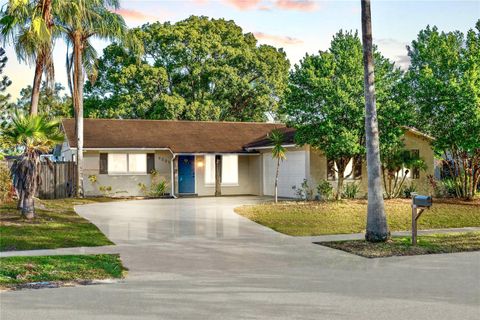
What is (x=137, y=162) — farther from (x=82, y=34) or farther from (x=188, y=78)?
(x=188, y=78)

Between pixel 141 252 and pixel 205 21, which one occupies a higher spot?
pixel 205 21

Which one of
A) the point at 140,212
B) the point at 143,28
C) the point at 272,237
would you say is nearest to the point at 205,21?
the point at 143,28

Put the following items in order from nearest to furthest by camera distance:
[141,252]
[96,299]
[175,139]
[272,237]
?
[96,299], [141,252], [272,237], [175,139]

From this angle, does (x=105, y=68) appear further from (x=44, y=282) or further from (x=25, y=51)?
(x=44, y=282)

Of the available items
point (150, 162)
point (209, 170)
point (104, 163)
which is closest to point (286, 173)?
point (209, 170)

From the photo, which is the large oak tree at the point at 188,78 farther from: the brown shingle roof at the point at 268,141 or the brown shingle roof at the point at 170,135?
the brown shingle roof at the point at 268,141

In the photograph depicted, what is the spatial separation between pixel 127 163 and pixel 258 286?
69.0 ft

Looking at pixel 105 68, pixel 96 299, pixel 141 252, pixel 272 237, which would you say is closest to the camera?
pixel 96 299

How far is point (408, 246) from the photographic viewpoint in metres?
12.8

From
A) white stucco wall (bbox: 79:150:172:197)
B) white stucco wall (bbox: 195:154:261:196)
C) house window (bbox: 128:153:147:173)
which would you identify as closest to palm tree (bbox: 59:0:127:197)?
white stucco wall (bbox: 79:150:172:197)

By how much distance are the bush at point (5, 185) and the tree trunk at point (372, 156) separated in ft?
51.2

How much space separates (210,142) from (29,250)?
18.7 meters

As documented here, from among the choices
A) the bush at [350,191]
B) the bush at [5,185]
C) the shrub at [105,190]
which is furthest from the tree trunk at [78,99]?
the bush at [350,191]

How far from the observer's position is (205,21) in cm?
4494
